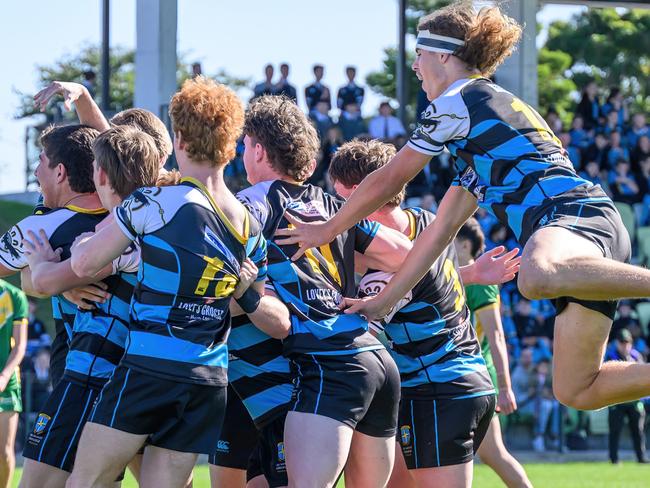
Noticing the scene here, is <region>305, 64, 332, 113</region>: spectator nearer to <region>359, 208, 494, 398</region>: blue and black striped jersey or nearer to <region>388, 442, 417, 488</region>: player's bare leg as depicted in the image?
<region>388, 442, 417, 488</region>: player's bare leg

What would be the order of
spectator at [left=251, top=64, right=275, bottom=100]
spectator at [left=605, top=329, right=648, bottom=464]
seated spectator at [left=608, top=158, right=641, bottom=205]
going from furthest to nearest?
seated spectator at [left=608, top=158, right=641, bottom=205] < spectator at [left=251, top=64, right=275, bottom=100] < spectator at [left=605, top=329, right=648, bottom=464]

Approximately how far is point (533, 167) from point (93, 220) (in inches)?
81.4

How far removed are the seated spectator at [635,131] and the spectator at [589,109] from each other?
0.76 m

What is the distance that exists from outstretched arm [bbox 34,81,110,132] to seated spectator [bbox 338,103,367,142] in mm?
15114

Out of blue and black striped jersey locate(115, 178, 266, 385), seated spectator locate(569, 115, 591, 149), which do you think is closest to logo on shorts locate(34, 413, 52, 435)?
blue and black striped jersey locate(115, 178, 266, 385)

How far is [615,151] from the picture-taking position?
2281 centimetres

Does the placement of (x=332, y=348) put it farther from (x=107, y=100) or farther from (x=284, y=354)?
(x=107, y=100)

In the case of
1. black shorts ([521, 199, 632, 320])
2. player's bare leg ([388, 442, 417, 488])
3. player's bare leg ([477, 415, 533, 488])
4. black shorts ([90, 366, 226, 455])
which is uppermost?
black shorts ([521, 199, 632, 320])

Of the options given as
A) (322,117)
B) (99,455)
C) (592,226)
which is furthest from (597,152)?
(99,455)

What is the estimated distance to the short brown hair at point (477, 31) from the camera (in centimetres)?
529

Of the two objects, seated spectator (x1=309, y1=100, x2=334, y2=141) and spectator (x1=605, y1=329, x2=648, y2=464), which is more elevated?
seated spectator (x1=309, y1=100, x2=334, y2=141)

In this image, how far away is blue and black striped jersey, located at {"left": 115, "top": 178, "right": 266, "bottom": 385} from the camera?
4551 mm

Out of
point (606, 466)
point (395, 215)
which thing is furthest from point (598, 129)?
point (395, 215)

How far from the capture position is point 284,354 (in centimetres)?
535
